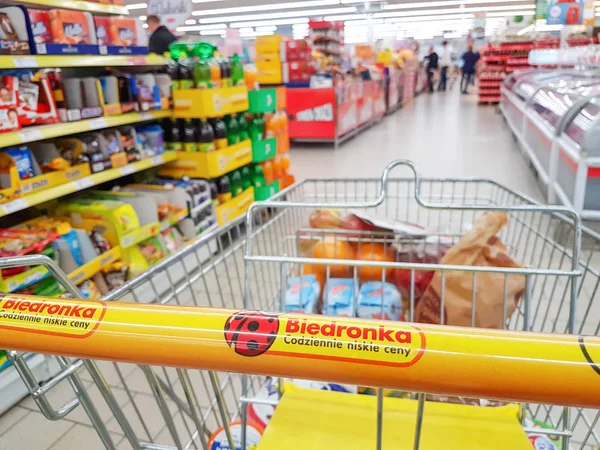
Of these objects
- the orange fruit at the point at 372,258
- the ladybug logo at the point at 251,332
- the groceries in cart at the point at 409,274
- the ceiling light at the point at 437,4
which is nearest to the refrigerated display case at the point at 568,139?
the groceries in cart at the point at 409,274

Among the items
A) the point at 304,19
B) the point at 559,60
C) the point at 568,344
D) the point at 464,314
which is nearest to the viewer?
the point at 568,344

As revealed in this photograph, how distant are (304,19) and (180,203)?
2493cm

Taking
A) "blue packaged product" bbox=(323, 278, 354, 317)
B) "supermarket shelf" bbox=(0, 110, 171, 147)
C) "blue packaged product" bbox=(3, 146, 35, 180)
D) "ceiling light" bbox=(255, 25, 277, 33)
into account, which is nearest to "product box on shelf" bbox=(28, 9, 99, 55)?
"supermarket shelf" bbox=(0, 110, 171, 147)

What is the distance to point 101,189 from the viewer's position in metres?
3.41

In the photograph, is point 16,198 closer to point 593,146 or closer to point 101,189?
point 101,189

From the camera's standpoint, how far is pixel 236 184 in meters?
4.02

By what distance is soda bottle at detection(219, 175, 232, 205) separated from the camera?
3773 millimetres

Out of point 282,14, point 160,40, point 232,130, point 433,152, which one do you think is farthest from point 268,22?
point 232,130

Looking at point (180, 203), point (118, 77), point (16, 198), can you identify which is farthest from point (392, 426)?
point (118, 77)

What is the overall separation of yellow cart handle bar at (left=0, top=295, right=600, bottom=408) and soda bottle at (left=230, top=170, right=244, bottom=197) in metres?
3.35

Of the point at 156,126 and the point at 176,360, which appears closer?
the point at 176,360

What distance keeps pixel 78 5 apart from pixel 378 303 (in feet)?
8.10

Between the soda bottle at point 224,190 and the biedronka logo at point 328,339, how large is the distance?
10.7 ft

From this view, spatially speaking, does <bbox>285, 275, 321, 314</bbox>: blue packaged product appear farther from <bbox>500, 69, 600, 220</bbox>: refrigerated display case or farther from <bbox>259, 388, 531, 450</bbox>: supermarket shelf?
<bbox>500, 69, 600, 220</bbox>: refrigerated display case
